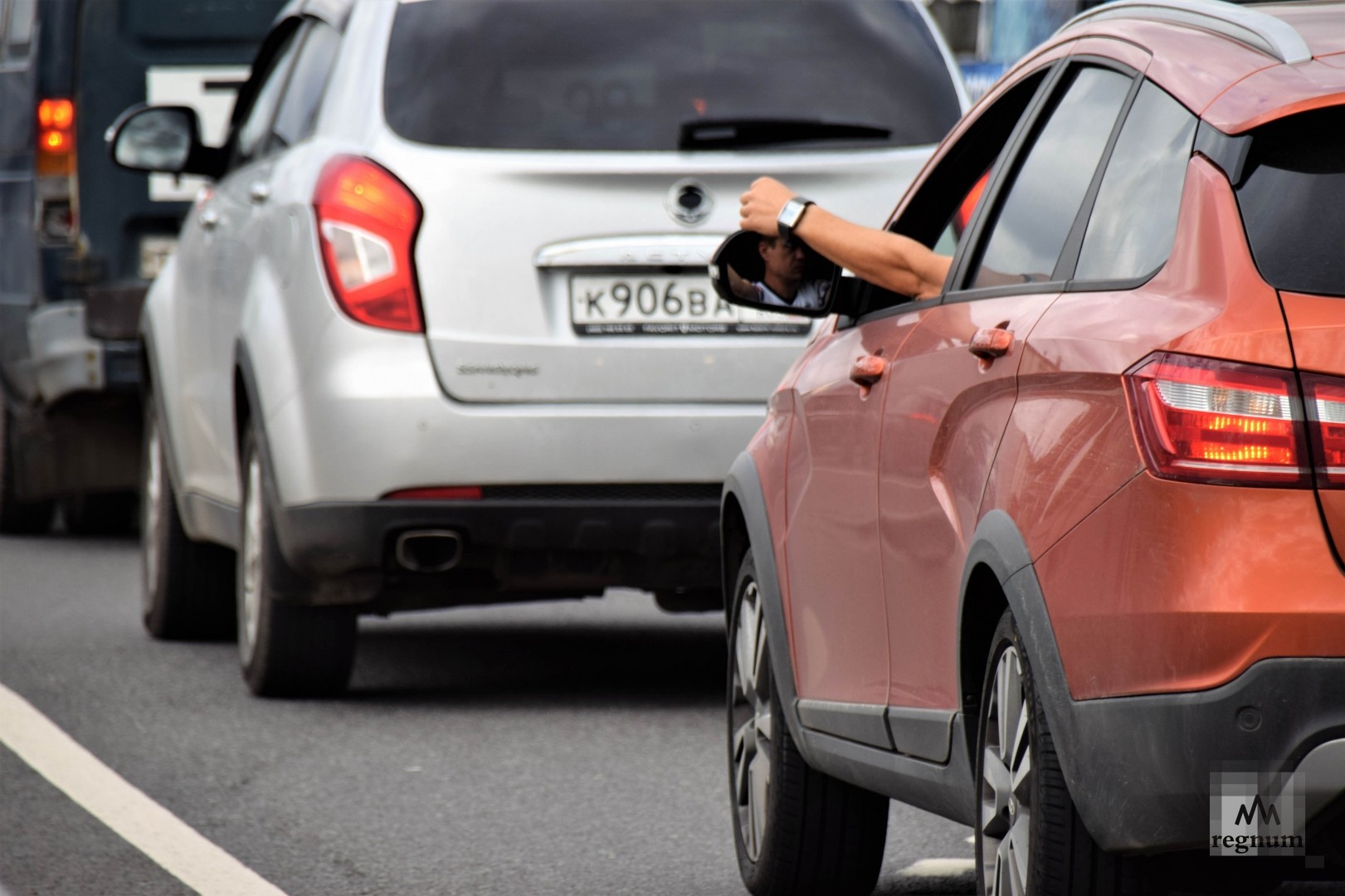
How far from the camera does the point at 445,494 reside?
24.2 feet

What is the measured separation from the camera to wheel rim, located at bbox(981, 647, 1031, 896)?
3826mm

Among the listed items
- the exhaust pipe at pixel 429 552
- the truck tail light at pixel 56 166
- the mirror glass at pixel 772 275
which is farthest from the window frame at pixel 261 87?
the mirror glass at pixel 772 275

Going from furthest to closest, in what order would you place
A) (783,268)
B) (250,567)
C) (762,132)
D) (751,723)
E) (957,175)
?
1. (250,567)
2. (762,132)
3. (751,723)
4. (783,268)
5. (957,175)

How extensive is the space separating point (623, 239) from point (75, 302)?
6046 millimetres

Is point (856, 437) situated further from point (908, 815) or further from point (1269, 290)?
point (908, 815)

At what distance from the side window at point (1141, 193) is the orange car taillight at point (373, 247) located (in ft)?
11.9

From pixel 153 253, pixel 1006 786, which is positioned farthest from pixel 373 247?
pixel 153 253

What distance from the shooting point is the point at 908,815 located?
21.2 ft

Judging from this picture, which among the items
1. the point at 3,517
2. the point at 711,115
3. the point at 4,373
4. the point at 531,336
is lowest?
the point at 3,517

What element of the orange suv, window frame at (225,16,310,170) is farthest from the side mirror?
the orange suv

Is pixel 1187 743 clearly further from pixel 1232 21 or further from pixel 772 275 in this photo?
pixel 772 275

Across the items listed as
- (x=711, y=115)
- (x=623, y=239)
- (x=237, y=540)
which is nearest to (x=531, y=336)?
(x=623, y=239)

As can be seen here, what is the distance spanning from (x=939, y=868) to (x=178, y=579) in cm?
447

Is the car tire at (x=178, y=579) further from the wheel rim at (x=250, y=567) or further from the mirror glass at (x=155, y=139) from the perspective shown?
the wheel rim at (x=250, y=567)
